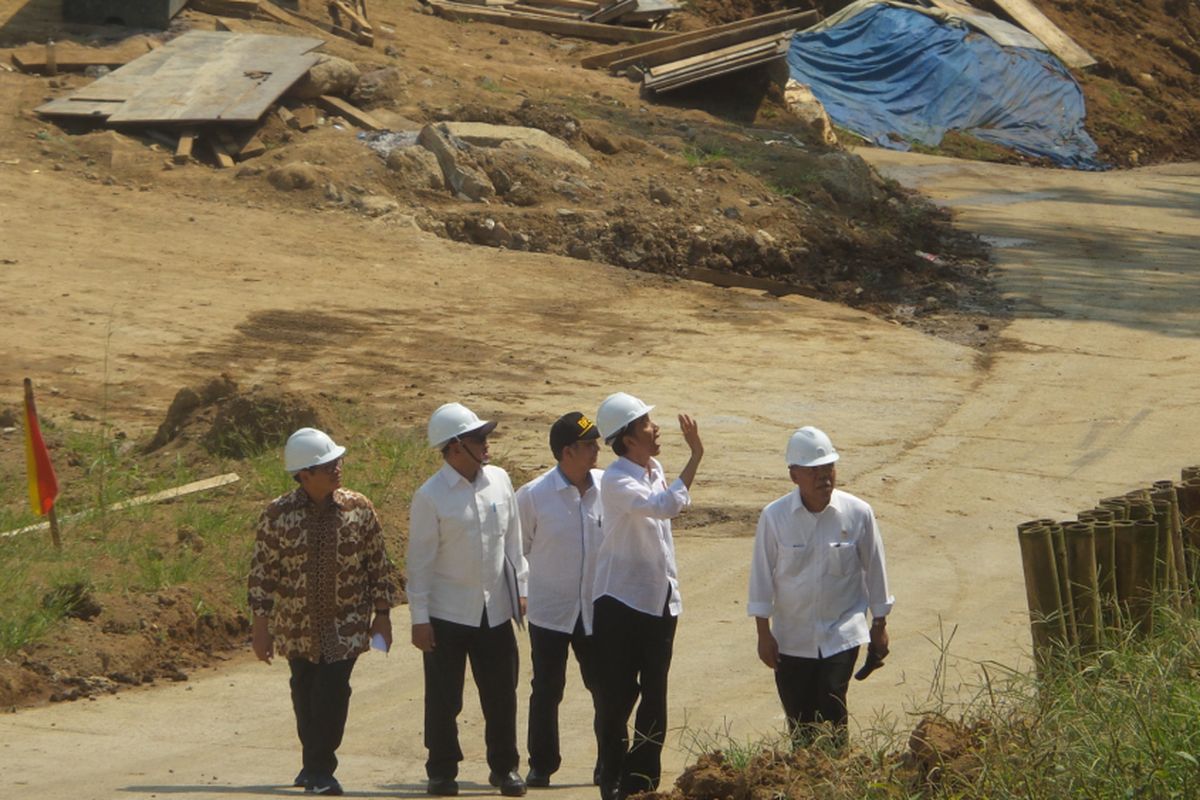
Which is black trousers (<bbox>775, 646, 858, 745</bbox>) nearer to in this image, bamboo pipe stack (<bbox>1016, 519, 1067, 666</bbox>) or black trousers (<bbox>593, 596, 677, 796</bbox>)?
black trousers (<bbox>593, 596, 677, 796</bbox>)

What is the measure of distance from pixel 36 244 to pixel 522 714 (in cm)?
1122

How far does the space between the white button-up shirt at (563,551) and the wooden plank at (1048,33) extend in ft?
97.7

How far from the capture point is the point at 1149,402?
15.7m

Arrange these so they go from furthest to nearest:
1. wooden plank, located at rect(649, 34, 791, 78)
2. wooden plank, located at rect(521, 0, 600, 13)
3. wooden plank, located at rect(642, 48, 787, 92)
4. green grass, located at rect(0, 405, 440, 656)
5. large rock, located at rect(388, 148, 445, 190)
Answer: wooden plank, located at rect(521, 0, 600, 13)
wooden plank, located at rect(649, 34, 791, 78)
wooden plank, located at rect(642, 48, 787, 92)
large rock, located at rect(388, 148, 445, 190)
green grass, located at rect(0, 405, 440, 656)

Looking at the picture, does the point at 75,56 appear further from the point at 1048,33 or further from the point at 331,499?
the point at 1048,33

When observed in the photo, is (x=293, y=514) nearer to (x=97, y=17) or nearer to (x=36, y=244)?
(x=36, y=244)

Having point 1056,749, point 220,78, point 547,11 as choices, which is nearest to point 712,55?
point 547,11

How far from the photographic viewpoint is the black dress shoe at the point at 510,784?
23.1ft

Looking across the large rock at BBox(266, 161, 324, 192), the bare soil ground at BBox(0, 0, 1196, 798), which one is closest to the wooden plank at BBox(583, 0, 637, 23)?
the bare soil ground at BBox(0, 0, 1196, 798)

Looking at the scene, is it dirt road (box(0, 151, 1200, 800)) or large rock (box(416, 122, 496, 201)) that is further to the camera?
large rock (box(416, 122, 496, 201))

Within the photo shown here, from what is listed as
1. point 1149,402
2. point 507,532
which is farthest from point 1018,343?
point 507,532

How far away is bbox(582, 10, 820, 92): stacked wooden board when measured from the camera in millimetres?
27156

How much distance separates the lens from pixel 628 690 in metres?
6.78

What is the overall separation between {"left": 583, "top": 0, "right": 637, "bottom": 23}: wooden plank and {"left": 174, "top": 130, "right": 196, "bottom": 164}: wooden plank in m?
12.4
